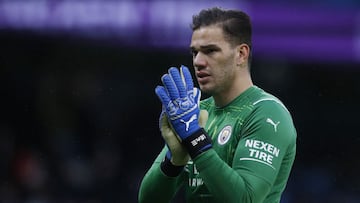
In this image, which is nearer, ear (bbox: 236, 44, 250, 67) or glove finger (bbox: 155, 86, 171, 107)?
glove finger (bbox: 155, 86, 171, 107)

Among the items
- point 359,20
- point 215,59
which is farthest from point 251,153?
point 359,20

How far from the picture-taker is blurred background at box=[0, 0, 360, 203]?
865 cm

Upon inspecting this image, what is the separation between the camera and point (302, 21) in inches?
339

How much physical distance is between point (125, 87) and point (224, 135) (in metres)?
6.62

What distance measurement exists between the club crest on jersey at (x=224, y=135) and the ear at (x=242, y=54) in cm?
28

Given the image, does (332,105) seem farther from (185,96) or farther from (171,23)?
(185,96)

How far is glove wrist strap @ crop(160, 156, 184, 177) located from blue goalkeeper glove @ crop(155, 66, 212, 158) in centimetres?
28

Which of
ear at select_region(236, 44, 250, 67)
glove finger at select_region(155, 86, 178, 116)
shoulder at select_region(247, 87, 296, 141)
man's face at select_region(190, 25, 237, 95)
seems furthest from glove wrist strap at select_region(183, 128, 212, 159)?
ear at select_region(236, 44, 250, 67)

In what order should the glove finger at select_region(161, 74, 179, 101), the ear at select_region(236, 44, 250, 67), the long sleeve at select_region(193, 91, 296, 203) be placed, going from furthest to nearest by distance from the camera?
the ear at select_region(236, 44, 250, 67) → the glove finger at select_region(161, 74, 179, 101) → the long sleeve at select_region(193, 91, 296, 203)

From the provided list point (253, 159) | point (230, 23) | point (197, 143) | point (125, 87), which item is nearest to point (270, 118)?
point (253, 159)

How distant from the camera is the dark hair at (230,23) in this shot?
354 cm

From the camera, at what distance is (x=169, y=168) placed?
354 centimetres

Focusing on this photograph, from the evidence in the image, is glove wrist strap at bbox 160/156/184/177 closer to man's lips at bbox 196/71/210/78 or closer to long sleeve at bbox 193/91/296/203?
long sleeve at bbox 193/91/296/203

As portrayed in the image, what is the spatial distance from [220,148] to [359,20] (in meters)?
5.37
